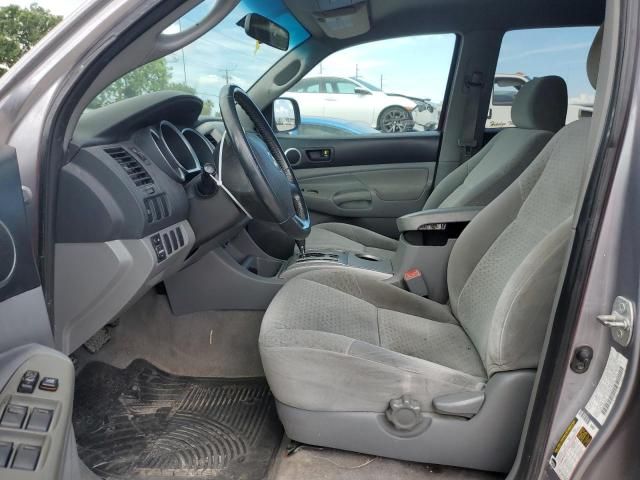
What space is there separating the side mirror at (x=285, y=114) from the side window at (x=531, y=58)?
113 cm

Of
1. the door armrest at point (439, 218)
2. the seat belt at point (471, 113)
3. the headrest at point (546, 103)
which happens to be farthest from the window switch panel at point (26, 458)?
the seat belt at point (471, 113)

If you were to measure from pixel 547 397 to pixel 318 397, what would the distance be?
0.49 metres

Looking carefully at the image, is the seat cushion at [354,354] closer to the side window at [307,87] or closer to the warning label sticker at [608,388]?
the warning label sticker at [608,388]

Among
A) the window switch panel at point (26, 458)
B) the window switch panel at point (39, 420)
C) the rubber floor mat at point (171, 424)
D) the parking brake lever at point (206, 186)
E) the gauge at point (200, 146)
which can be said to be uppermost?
the gauge at point (200, 146)

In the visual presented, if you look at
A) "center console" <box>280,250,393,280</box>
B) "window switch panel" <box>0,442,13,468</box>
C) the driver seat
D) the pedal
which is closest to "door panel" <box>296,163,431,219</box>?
"center console" <box>280,250,393,280</box>

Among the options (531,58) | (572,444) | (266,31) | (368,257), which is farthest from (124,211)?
(531,58)

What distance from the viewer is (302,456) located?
138 centimetres

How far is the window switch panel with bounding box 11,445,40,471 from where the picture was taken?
85 cm

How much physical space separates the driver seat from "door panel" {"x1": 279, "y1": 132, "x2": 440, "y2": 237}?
1.71 m

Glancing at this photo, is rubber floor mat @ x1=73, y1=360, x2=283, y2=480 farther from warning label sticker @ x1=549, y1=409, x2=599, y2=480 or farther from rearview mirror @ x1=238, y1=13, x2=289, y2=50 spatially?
rearview mirror @ x1=238, y1=13, x2=289, y2=50

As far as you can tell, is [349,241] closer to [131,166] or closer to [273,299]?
[273,299]

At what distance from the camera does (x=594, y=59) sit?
122cm

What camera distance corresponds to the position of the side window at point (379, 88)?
307 cm

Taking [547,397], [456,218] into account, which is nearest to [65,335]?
[547,397]
